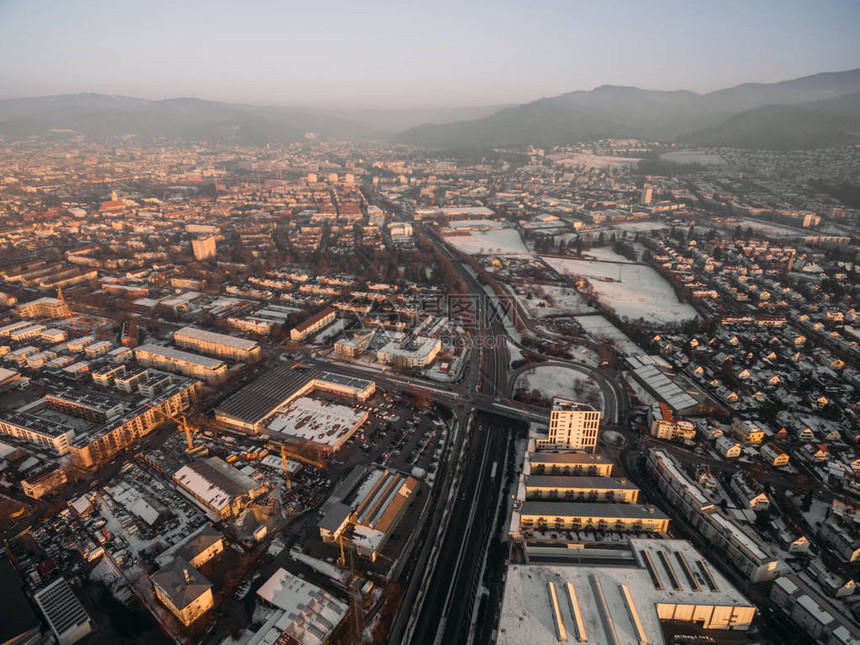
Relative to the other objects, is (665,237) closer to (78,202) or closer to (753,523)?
(753,523)

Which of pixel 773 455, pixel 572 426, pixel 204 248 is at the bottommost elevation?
pixel 773 455

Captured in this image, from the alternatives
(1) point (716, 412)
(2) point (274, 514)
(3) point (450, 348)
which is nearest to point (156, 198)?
(3) point (450, 348)

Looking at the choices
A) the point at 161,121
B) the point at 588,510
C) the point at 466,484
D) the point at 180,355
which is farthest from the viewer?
the point at 161,121

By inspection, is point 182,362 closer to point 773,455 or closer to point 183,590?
point 183,590

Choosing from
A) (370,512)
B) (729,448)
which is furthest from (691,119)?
(370,512)

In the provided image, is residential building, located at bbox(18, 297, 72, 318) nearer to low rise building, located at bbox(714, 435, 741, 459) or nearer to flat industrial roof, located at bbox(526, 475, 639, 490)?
flat industrial roof, located at bbox(526, 475, 639, 490)

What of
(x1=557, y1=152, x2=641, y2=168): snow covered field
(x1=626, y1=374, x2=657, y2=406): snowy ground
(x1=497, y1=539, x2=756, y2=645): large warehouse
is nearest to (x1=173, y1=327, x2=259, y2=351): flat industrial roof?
(x1=497, y1=539, x2=756, y2=645): large warehouse

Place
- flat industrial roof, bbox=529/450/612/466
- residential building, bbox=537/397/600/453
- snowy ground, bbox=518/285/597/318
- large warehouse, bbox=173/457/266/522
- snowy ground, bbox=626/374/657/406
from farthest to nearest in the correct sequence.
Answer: snowy ground, bbox=518/285/597/318, snowy ground, bbox=626/374/657/406, residential building, bbox=537/397/600/453, flat industrial roof, bbox=529/450/612/466, large warehouse, bbox=173/457/266/522
